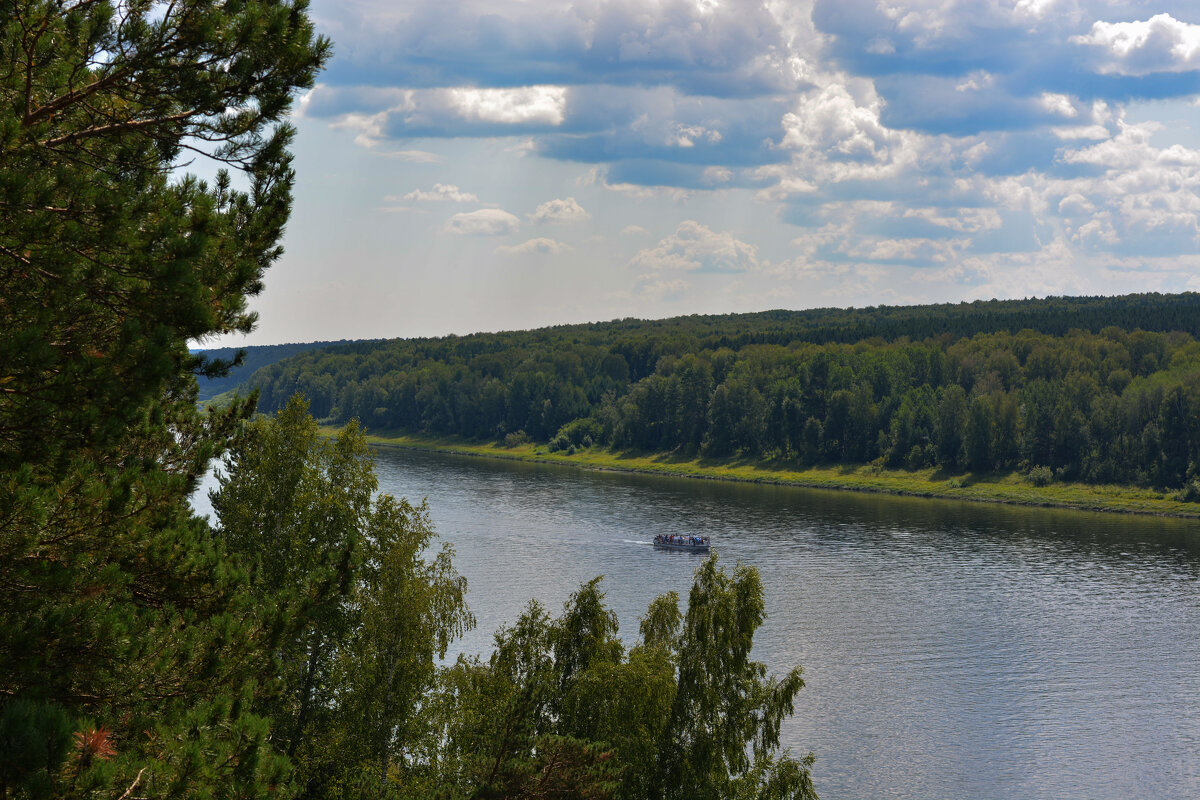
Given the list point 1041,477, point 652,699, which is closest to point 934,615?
point 652,699

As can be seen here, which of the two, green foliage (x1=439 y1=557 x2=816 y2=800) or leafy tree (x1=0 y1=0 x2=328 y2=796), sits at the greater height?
leafy tree (x1=0 y1=0 x2=328 y2=796)

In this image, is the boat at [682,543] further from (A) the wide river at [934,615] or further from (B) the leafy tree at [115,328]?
(B) the leafy tree at [115,328]

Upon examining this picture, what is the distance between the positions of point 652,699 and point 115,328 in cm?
1999

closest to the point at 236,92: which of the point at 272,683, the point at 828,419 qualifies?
the point at 272,683

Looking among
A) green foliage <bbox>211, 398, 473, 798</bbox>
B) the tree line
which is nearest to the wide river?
green foliage <bbox>211, 398, 473, 798</bbox>

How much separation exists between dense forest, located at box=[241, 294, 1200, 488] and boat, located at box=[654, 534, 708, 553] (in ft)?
189

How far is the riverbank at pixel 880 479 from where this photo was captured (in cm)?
11212

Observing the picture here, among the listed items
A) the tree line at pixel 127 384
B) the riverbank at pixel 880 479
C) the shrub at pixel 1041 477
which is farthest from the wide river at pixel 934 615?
the tree line at pixel 127 384

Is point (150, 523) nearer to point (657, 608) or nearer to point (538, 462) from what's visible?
point (657, 608)

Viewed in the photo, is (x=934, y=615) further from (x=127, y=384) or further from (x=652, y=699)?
(x=127, y=384)

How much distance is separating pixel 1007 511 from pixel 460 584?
294ft

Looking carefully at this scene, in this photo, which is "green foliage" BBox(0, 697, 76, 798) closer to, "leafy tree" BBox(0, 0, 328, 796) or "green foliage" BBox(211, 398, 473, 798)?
"leafy tree" BBox(0, 0, 328, 796)

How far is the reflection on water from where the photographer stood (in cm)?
4234

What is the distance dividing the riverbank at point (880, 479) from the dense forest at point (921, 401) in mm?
3098
